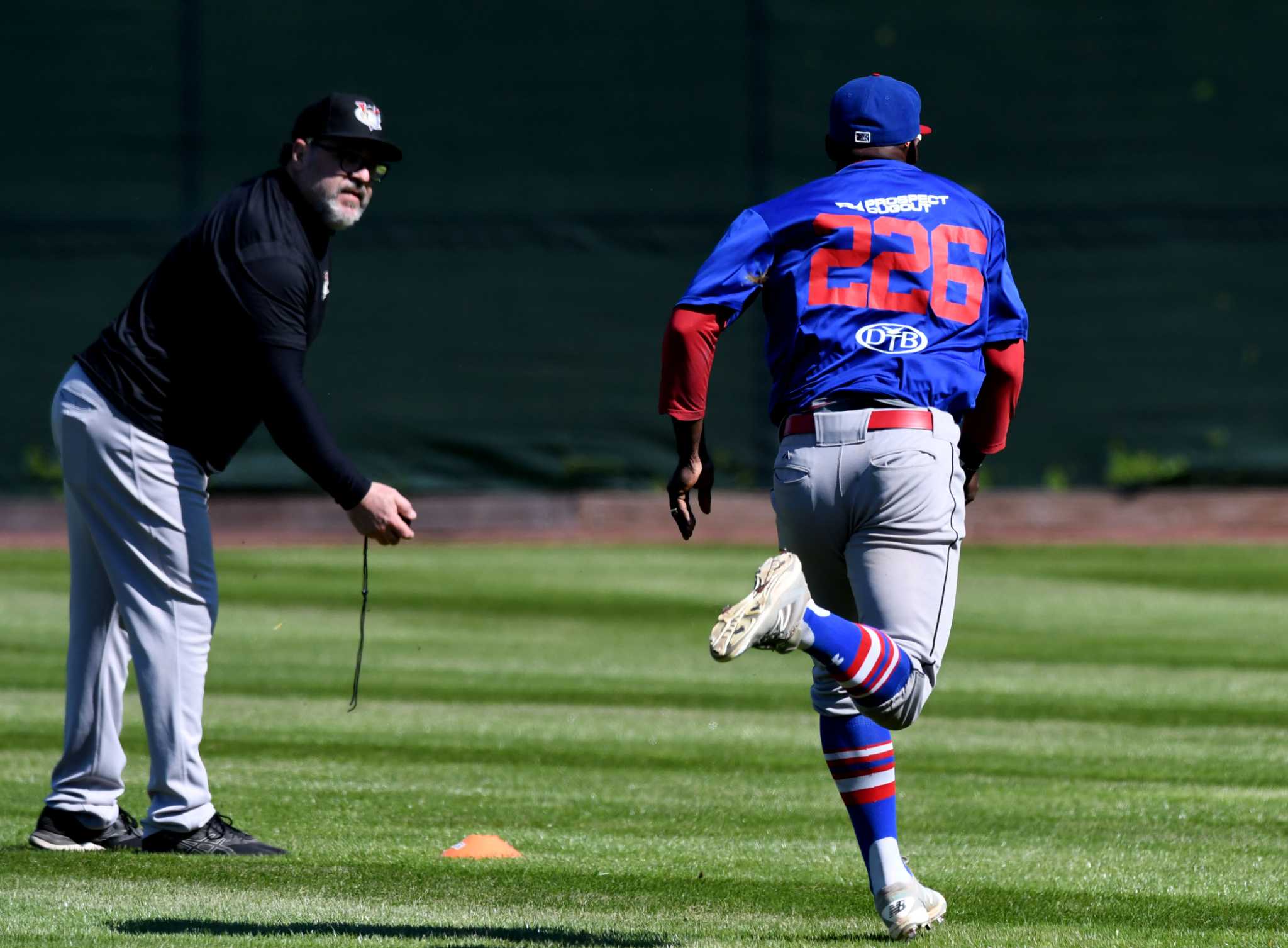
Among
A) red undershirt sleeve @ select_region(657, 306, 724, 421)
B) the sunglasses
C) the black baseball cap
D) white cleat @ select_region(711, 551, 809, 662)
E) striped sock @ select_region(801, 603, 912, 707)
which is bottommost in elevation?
striped sock @ select_region(801, 603, 912, 707)

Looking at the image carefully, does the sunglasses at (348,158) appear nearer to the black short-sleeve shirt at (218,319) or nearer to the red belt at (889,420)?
the black short-sleeve shirt at (218,319)

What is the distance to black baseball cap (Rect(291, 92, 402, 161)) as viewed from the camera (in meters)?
5.80

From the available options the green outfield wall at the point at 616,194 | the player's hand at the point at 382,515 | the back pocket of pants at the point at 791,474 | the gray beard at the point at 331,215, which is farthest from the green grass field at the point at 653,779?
the green outfield wall at the point at 616,194

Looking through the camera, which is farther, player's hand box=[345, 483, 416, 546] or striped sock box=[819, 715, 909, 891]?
player's hand box=[345, 483, 416, 546]

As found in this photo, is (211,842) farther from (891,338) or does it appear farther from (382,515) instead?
(891,338)

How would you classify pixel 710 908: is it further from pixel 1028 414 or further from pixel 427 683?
pixel 1028 414

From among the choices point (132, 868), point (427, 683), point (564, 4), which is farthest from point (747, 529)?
point (132, 868)

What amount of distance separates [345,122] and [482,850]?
221cm

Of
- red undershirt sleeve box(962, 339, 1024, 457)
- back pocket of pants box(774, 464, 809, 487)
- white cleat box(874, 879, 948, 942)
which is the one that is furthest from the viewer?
red undershirt sleeve box(962, 339, 1024, 457)

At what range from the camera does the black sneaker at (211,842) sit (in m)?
5.98

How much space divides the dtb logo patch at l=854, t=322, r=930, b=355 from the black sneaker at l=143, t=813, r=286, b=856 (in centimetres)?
243

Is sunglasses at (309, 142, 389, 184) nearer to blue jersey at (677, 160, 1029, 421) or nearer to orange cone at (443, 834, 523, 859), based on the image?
blue jersey at (677, 160, 1029, 421)

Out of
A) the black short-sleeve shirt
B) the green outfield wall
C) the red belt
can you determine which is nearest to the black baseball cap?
the black short-sleeve shirt

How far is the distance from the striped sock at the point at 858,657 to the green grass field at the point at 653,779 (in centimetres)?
66
